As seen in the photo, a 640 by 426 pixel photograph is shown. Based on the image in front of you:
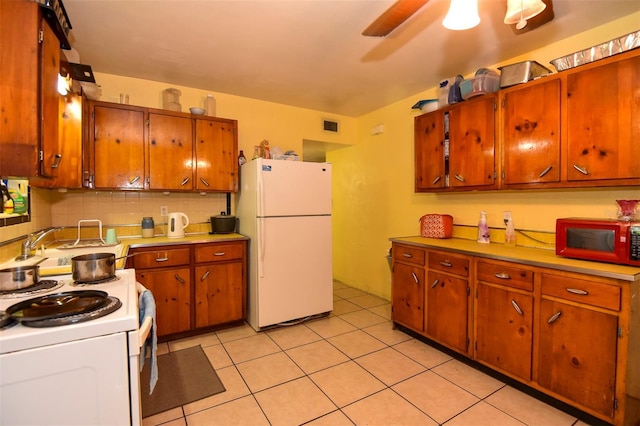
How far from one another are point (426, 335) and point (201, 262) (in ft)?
7.08

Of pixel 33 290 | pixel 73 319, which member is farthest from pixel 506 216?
pixel 33 290

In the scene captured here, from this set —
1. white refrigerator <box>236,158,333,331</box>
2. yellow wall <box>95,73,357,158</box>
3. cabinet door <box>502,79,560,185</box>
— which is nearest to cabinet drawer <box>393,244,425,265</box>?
white refrigerator <box>236,158,333,331</box>

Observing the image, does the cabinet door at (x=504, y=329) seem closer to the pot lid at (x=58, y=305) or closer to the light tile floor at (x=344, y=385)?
the light tile floor at (x=344, y=385)

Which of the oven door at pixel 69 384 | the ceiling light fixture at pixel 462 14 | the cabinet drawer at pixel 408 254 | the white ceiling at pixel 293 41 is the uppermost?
the white ceiling at pixel 293 41

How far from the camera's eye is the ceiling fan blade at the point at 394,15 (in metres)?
1.48

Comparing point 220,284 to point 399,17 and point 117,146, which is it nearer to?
point 117,146

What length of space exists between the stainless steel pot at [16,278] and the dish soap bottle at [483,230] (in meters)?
3.07

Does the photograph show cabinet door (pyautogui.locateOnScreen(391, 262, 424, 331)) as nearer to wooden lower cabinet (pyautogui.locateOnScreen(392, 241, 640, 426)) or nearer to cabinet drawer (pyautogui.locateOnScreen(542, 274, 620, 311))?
wooden lower cabinet (pyautogui.locateOnScreen(392, 241, 640, 426))

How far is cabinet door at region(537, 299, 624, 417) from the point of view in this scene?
64.4 inches

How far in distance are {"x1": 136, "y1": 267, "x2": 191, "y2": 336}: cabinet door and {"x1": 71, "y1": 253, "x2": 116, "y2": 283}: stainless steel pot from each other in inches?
46.8

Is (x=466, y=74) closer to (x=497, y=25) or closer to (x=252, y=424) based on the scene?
(x=497, y=25)

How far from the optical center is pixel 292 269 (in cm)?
312

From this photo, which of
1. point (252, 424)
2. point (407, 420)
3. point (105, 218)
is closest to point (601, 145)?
point (407, 420)

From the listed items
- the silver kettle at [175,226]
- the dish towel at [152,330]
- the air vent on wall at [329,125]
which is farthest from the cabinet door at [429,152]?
the dish towel at [152,330]
